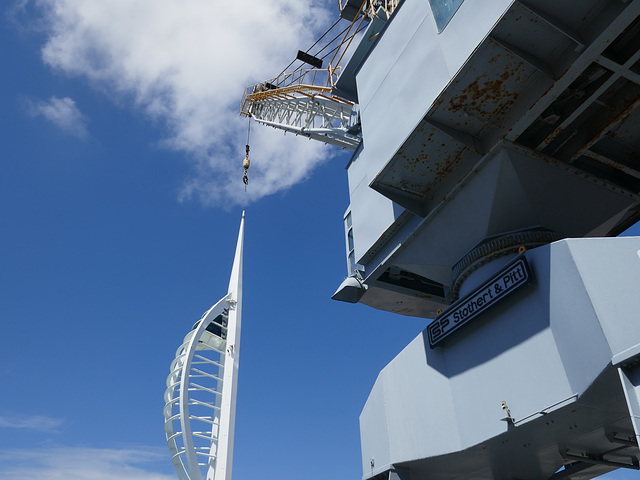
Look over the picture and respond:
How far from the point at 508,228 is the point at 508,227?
34mm

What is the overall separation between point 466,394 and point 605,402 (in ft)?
9.48

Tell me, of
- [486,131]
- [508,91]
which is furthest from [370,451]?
[508,91]

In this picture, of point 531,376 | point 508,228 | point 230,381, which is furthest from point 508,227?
point 230,381

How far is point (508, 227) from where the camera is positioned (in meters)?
11.7

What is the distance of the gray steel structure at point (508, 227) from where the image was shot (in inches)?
330

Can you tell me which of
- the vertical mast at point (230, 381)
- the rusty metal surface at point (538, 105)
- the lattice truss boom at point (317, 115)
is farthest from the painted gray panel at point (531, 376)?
the vertical mast at point (230, 381)

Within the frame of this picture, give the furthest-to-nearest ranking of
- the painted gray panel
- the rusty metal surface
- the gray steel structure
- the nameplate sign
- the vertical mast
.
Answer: the vertical mast < the nameplate sign < the rusty metal surface < the gray steel structure < the painted gray panel

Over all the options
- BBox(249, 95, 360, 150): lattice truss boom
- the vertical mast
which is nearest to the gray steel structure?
BBox(249, 95, 360, 150): lattice truss boom

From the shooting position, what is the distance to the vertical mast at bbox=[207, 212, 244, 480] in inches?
1468

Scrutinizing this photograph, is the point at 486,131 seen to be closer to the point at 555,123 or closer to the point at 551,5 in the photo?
the point at 555,123

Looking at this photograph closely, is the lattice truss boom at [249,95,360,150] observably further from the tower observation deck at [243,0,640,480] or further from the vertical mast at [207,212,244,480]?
the vertical mast at [207,212,244,480]

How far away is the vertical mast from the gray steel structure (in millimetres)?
27278

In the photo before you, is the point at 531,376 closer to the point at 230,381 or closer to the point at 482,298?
the point at 482,298

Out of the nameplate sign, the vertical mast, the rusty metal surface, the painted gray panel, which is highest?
the vertical mast
